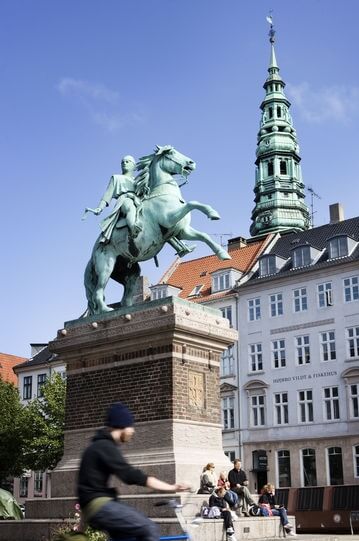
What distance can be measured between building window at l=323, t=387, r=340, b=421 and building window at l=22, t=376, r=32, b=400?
1093 inches

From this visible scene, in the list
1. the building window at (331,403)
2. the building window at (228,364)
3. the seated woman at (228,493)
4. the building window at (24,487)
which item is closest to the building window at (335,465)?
the building window at (331,403)

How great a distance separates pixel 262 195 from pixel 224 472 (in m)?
50.3

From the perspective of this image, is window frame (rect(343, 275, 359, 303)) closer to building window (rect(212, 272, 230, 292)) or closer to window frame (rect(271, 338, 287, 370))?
window frame (rect(271, 338, 287, 370))

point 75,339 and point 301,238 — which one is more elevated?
point 301,238

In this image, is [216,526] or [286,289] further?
[286,289]

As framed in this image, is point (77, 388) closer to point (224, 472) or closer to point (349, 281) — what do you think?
point (224, 472)

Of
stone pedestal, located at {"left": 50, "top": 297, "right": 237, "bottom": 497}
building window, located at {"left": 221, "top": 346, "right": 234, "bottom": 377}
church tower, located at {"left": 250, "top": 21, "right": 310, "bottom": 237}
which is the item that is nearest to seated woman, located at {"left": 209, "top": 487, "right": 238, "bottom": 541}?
stone pedestal, located at {"left": 50, "top": 297, "right": 237, "bottom": 497}

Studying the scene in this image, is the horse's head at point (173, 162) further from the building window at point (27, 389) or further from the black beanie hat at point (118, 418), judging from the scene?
the building window at point (27, 389)

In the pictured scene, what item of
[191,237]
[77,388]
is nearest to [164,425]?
[77,388]

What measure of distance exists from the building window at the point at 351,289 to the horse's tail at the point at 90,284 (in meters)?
30.1

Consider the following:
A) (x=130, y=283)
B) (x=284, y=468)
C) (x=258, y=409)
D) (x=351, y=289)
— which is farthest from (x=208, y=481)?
(x=258, y=409)

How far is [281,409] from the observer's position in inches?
1950

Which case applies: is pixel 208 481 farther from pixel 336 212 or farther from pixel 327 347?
pixel 336 212

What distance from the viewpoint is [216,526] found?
15.1m
